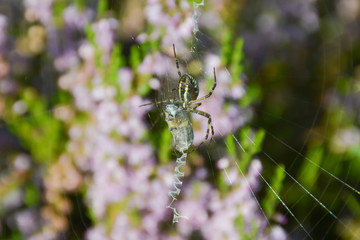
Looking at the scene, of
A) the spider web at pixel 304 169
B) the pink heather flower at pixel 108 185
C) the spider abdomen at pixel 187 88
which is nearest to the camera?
the spider abdomen at pixel 187 88

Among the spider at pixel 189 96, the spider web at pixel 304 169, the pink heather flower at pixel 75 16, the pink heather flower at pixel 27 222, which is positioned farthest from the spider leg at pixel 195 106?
the pink heather flower at pixel 27 222

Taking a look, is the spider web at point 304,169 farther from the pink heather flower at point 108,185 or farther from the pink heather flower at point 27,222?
the pink heather flower at point 27,222

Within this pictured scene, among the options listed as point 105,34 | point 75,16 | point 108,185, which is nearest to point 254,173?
point 108,185

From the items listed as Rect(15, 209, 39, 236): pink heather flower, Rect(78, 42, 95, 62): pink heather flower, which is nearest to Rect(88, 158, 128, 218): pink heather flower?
Rect(15, 209, 39, 236): pink heather flower

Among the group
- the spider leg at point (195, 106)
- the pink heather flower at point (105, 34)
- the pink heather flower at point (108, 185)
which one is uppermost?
the pink heather flower at point (105, 34)

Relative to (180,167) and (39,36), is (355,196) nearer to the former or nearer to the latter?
(180,167)

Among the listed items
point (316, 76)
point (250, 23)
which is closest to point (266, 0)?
point (250, 23)

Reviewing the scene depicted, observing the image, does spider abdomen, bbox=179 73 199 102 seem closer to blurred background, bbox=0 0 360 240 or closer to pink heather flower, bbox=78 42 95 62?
blurred background, bbox=0 0 360 240
